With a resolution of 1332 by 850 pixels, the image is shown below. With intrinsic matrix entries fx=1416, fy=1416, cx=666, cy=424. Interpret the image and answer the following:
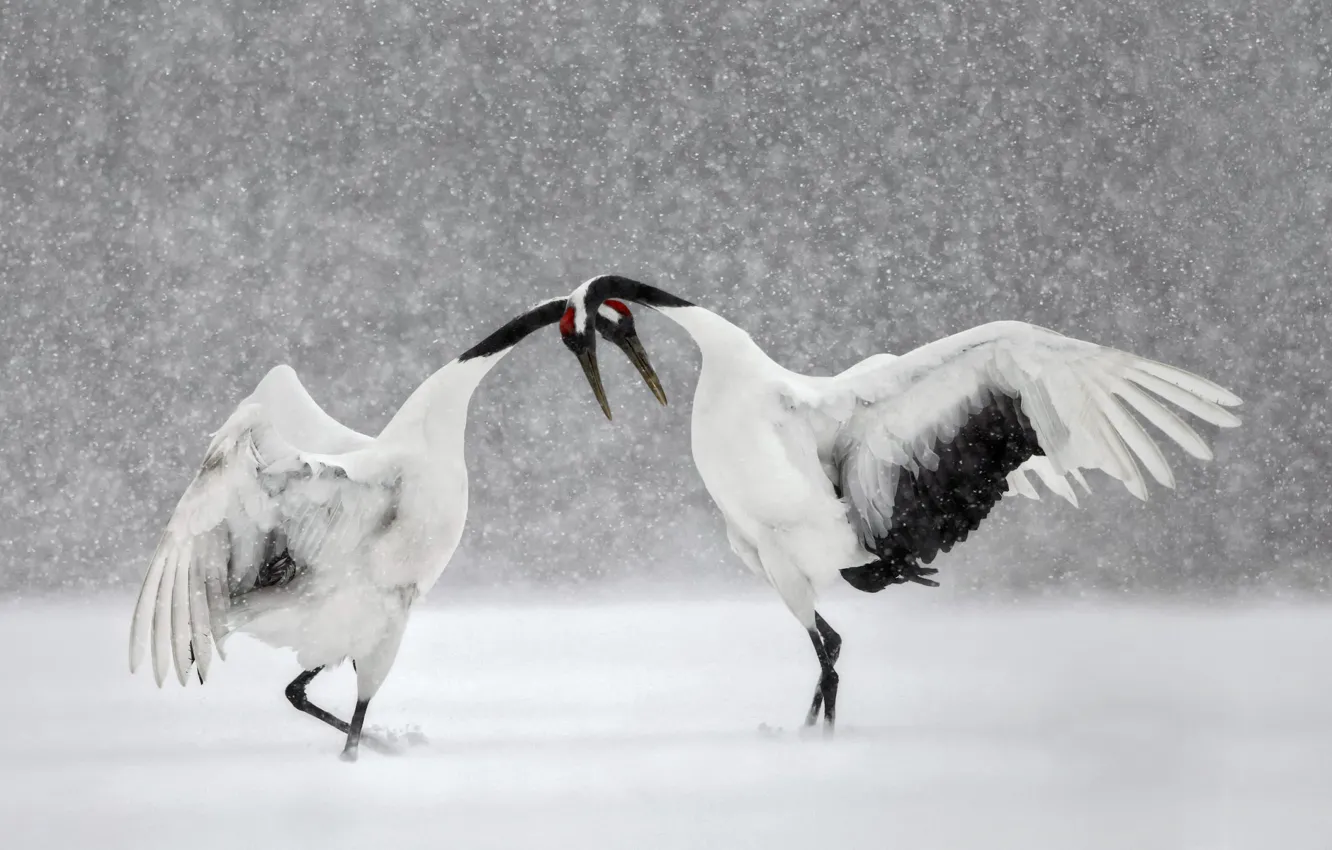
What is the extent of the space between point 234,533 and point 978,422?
966 mm

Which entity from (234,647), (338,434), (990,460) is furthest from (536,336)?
(990,460)

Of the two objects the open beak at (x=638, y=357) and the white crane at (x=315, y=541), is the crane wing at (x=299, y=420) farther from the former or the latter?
the open beak at (x=638, y=357)

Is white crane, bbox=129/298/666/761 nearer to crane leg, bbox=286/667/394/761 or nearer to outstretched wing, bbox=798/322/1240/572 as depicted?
crane leg, bbox=286/667/394/761

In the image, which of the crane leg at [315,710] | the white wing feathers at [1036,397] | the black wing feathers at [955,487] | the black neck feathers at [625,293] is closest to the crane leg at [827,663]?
the black wing feathers at [955,487]

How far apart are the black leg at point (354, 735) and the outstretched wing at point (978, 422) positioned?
708 mm

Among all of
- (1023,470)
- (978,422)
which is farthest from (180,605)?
(1023,470)

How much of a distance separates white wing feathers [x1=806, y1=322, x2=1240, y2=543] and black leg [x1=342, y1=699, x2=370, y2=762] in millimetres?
728

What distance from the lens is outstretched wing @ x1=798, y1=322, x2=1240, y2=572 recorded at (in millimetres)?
1814

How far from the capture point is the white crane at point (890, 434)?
1827mm

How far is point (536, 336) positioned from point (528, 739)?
2.51 meters

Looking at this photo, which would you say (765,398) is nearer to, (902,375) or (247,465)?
(902,375)

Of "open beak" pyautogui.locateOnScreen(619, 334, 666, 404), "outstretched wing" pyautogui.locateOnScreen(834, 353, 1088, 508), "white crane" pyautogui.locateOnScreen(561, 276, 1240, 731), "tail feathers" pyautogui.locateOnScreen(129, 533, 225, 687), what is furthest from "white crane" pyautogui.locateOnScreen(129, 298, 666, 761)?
"outstretched wing" pyautogui.locateOnScreen(834, 353, 1088, 508)

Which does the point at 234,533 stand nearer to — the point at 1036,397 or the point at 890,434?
the point at 890,434

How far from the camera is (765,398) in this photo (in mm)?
1905
